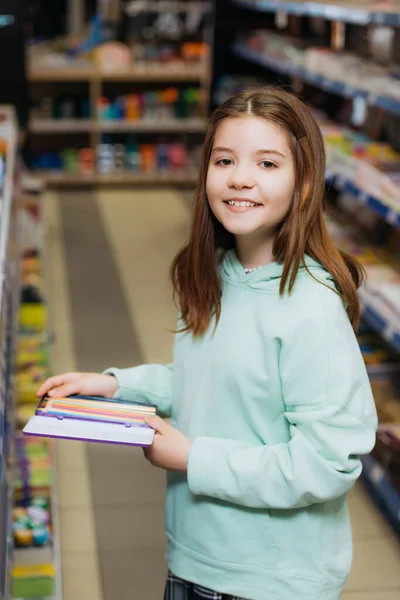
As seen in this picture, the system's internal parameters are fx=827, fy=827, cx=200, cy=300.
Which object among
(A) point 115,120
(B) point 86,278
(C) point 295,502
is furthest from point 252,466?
(A) point 115,120

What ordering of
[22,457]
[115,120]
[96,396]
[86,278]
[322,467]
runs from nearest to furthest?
[322,467], [96,396], [22,457], [86,278], [115,120]

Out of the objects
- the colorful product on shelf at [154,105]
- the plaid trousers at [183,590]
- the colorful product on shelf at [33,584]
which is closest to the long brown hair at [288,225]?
the plaid trousers at [183,590]

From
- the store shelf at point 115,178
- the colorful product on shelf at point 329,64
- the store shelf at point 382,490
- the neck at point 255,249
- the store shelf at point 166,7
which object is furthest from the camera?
the store shelf at point 166,7

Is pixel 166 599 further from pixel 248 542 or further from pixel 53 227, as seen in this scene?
pixel 53 227

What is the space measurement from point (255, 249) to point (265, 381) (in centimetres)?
25

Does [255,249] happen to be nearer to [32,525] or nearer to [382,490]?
[32,525]

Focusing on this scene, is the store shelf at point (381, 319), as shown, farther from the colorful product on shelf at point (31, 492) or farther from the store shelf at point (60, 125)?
the store shelf at point (60, 125)

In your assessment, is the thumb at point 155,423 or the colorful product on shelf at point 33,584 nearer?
the thumb at point 155,423

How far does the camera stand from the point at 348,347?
142 centimetres

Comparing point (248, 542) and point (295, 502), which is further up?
point (295, 502)

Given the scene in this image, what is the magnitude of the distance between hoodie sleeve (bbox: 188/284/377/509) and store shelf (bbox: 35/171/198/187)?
23.7 feet

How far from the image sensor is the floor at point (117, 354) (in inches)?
111

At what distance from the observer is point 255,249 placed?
154cm

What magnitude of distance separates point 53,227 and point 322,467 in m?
6.04
